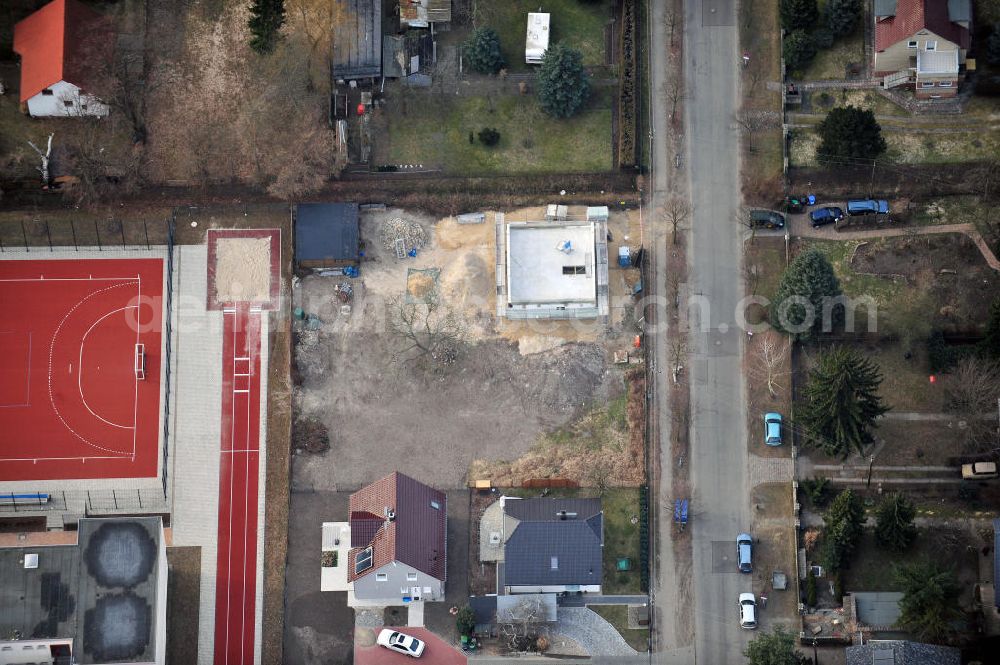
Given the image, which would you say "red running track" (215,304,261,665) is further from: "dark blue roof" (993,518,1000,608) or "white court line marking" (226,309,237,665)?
"dark blue roof" (993,518,1000,608)

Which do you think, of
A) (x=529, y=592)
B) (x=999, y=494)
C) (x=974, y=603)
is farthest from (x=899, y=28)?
(x=529, y=592)

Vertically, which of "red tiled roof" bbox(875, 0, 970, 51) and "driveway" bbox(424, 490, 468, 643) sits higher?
"red tiled roof" bbox(875, 0, 970, 51)

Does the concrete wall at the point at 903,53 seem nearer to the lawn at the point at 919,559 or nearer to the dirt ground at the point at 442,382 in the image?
the dirt ground at the point at 442,382

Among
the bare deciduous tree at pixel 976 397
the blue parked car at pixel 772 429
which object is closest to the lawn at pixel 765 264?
the blue parked car at pixel 772 429

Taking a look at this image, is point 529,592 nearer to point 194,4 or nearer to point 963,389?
point 963,389

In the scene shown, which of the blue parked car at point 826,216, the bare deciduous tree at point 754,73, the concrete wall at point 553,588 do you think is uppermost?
the bare deciduous tree at point 754,73

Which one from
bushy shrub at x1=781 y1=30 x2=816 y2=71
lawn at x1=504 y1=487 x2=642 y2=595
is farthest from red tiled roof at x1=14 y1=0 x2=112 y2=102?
bushy shrub at x1=781 y1=30 x2=816 y2=71

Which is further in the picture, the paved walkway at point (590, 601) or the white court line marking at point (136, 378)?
the white court line marking at point (136, 378)
